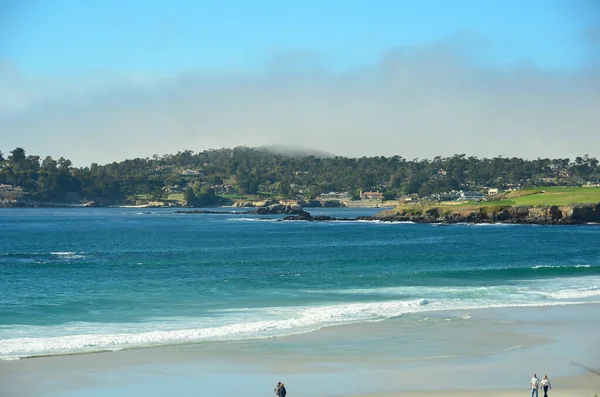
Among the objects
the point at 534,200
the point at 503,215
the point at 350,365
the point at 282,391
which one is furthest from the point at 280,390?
the point at 534,200

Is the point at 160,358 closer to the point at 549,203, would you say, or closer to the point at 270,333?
the point at 270,333

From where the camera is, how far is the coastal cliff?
112250 millimetres

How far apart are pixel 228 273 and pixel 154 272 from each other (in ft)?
17.5

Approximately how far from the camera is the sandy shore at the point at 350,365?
23.3 meters

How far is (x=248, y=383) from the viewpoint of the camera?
2389 cm

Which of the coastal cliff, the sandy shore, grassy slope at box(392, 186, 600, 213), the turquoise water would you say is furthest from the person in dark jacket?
grassy slope at box(392, 186, 600, 213)

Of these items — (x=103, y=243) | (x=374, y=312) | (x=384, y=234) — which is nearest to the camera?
(x=374, y=312)

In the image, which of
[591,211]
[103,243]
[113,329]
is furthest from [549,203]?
[113,329]

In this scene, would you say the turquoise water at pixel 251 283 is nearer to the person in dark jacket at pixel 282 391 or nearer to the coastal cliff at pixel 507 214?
the person in dark jacket at pixel 282 391

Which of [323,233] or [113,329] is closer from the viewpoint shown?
[113,329]

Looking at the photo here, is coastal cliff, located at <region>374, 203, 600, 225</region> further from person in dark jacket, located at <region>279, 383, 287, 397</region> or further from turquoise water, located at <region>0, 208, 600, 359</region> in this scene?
person in dark jacket, located at <region>279, 383, 287, 397</region>

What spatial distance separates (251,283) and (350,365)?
71.6ft

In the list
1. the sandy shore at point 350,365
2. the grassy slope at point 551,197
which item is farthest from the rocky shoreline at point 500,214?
the sandy shore at point 350,365

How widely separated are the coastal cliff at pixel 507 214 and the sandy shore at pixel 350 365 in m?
84.1
